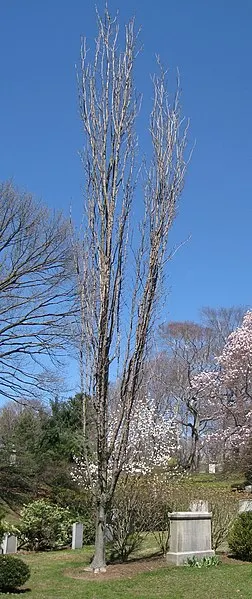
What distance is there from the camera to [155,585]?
29.3 feet

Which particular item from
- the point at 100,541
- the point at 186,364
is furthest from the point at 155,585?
the point at 186,364

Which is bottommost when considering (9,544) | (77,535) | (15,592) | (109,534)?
(15,592)

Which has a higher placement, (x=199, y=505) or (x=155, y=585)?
(x=199, y=505)

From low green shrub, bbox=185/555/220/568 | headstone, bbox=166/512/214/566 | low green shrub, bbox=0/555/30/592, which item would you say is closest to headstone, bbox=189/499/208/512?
headstone, bbox=166/512/214/566

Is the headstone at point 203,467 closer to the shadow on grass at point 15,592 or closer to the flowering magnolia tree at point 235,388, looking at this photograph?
the flowering magnolia tree at point 235,388

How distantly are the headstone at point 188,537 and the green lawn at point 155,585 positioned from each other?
0.44 metres

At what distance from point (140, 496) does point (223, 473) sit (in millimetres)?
16265

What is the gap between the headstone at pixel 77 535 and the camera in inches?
551

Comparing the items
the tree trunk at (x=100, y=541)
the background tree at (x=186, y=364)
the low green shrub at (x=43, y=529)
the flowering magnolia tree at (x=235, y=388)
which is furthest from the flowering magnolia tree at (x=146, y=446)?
the background tree at (x=186, y=364)

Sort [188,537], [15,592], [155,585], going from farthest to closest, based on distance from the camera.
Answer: [188,537] → [155,585] → [15,592]

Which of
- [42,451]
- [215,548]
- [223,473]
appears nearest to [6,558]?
[215,548]

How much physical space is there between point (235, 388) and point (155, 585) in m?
19.7

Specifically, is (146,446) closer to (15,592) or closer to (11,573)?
(15,592)

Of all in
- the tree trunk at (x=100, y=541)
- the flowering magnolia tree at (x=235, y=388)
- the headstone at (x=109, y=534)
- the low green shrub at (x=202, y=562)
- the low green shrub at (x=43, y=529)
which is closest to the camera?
the tree trunk at (x=100, y=541)
